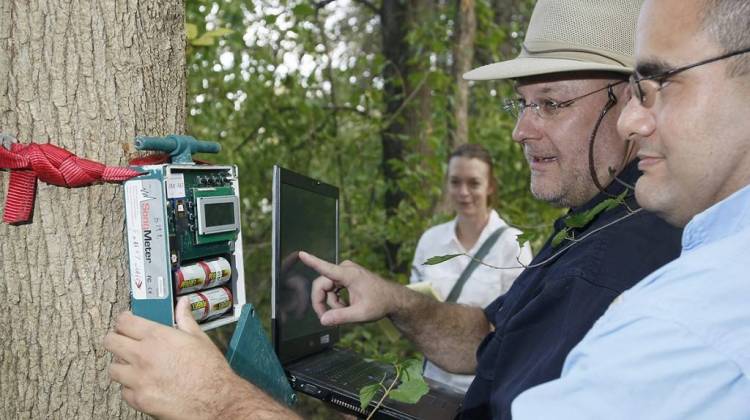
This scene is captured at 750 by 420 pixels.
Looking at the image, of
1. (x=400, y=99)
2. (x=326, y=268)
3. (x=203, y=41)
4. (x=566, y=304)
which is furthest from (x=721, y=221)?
(x=400, y=99)

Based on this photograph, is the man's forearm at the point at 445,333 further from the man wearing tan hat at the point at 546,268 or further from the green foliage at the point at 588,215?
the green foliage at the point at 588,215

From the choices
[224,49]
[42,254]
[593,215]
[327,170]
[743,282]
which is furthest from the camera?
[327,170]

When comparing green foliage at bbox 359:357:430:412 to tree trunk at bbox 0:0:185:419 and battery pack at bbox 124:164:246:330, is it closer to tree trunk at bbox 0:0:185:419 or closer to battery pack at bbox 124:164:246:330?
battery pack at bbox 124:164:246:330

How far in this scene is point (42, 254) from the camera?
1.62m

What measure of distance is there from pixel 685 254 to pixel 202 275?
97 cm

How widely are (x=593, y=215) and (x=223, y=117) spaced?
4496mm

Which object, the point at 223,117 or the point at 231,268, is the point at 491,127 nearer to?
the point at 223,117

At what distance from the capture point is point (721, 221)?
3.85ft

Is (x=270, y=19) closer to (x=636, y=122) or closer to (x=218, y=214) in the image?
(x=218, y=214)

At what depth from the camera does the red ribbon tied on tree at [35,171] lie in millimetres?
1528

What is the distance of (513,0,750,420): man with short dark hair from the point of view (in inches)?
37.4

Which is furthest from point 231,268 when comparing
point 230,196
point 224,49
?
point 224,49

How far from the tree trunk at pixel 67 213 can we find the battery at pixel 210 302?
25cm

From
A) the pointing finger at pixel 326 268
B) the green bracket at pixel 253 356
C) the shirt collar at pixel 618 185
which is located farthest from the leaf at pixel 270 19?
the green bracket at pixel 253 356
